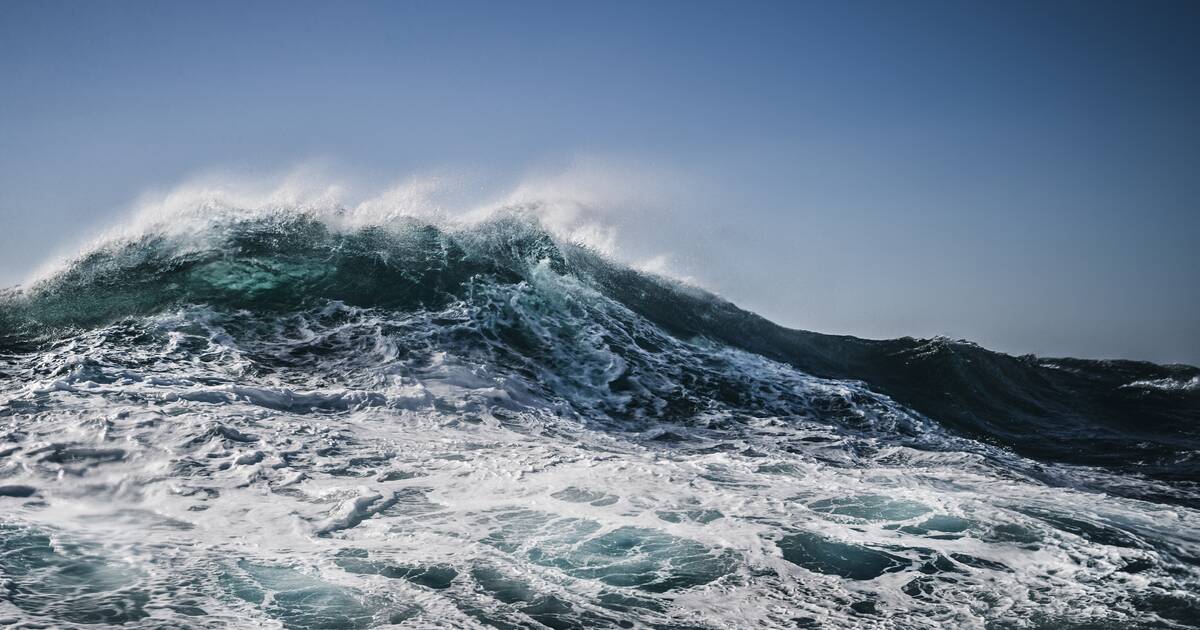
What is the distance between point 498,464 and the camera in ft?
19.5

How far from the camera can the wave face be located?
3.54 m

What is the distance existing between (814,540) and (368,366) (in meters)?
6.37

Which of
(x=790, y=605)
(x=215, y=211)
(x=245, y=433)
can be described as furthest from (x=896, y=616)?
(x=215, y=211)

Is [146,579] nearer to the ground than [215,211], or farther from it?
nearer to the ground

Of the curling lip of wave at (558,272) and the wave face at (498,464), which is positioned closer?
the wave face at (498,464)

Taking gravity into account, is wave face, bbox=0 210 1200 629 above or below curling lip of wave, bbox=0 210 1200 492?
below

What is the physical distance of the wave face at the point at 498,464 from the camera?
3535 millimetres

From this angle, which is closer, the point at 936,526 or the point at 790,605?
the point at 790,605

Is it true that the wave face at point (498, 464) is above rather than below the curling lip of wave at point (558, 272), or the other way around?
below

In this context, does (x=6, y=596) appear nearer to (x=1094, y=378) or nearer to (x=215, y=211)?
(x=215, y=211)

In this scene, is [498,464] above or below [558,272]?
below

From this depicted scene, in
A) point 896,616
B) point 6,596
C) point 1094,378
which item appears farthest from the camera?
point 1094,378

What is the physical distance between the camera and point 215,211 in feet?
41.6

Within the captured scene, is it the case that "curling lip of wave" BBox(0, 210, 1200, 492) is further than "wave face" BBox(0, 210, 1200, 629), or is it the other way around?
"curling lip of wave" BBox(0, 210, 1200, 492)
